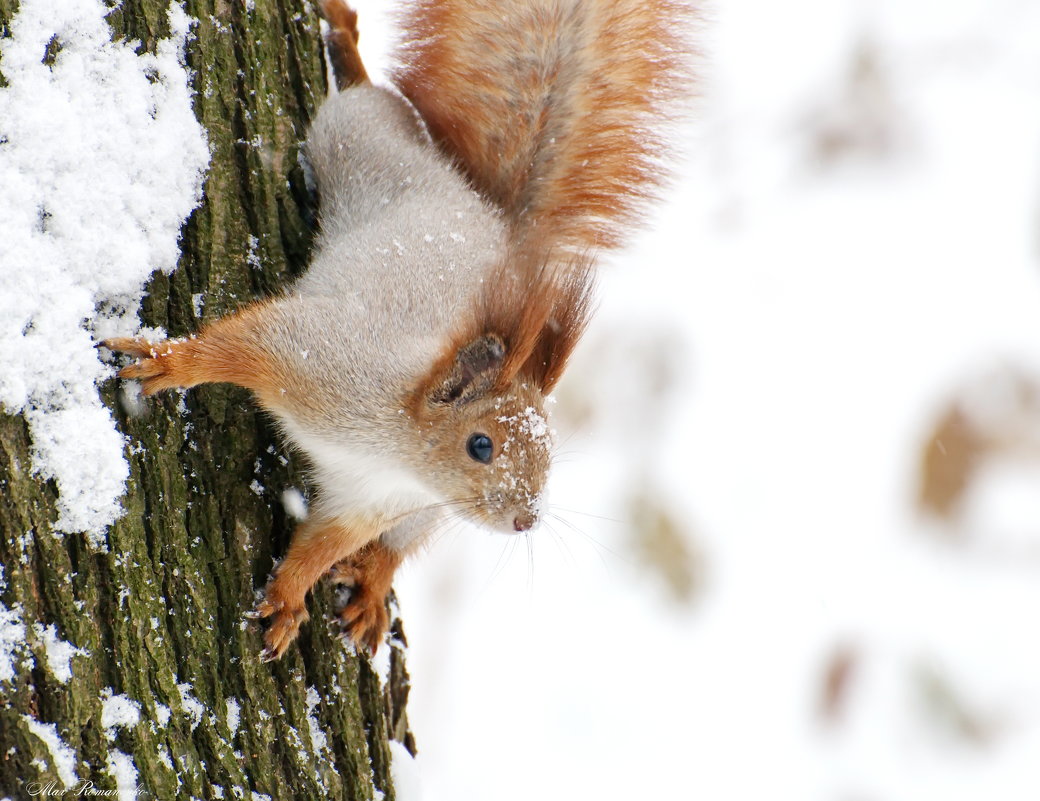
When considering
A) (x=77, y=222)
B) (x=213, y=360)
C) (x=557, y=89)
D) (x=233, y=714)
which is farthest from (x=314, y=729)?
(x=557, y=89)

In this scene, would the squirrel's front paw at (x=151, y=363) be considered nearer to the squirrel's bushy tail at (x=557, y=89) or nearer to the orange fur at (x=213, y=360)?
the orange fur at (x=213, y=360)

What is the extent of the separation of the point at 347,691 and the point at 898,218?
3.51 m

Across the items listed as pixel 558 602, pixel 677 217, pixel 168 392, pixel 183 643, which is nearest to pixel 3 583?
pixel 183 643

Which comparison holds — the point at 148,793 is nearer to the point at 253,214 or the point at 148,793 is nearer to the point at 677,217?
the point at 253,214

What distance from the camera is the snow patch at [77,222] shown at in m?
1.31

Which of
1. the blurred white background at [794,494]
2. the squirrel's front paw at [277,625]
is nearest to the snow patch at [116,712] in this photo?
the squirrel's front paw at [277,625]

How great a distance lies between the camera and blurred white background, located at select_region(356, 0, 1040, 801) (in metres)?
3.57

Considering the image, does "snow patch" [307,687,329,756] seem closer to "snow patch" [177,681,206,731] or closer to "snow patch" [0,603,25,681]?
"snow patch" [177,681,206,731]

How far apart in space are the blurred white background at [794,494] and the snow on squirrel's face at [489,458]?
5.29 feet

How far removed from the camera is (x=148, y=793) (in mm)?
1350

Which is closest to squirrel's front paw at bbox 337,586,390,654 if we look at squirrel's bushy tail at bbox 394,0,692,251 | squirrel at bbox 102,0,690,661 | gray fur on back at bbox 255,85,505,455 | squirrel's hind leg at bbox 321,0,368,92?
squirrel at bbox 102,0,690,661

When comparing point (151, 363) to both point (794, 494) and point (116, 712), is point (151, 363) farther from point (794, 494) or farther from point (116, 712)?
point (794, 494)

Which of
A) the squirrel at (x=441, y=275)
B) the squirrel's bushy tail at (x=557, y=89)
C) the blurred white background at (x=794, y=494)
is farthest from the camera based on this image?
the blurred white background at (x=794, y=494)

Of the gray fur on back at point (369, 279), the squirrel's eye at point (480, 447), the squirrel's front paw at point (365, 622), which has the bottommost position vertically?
the squirrel's front paw at point (365, 622)
